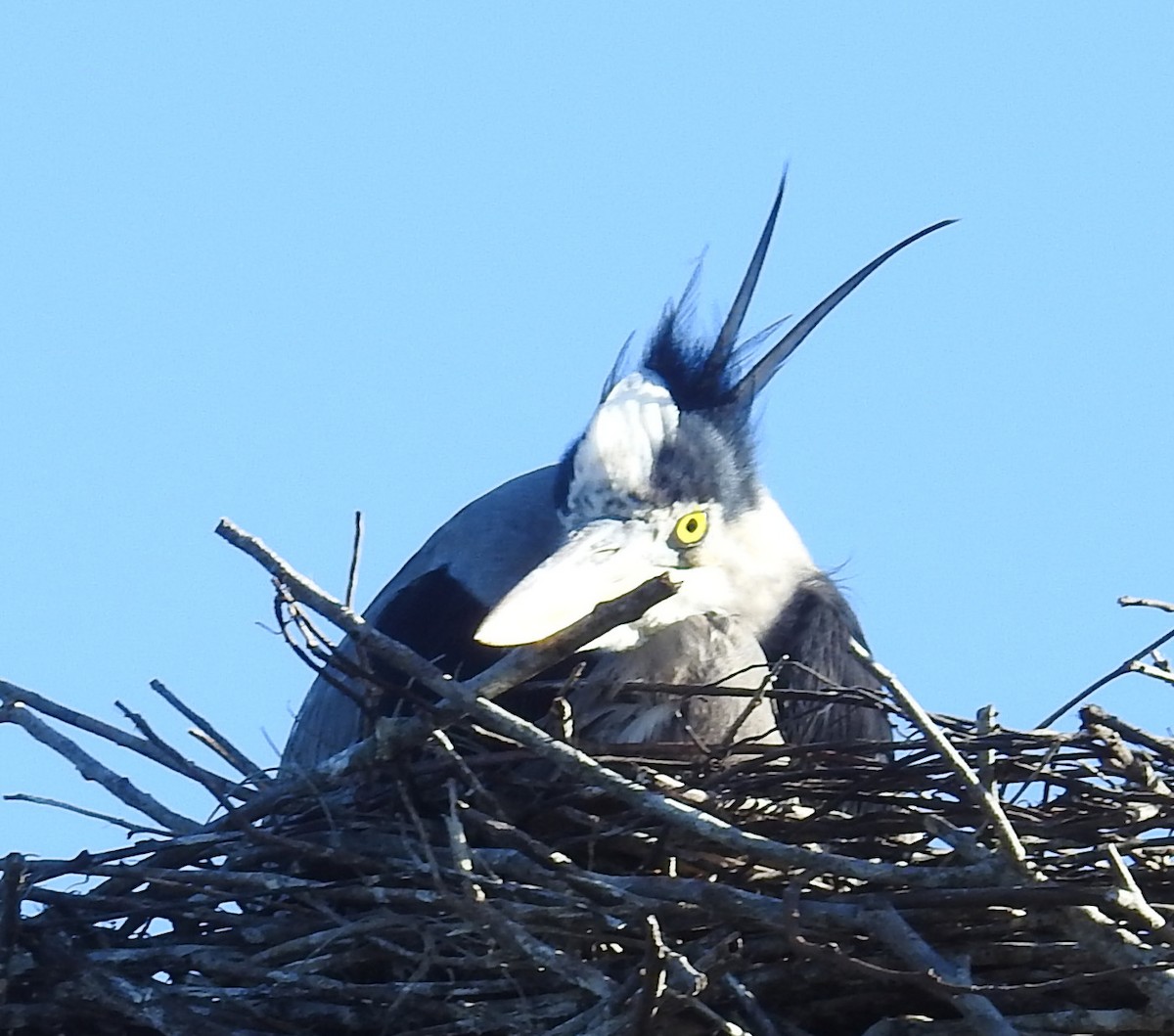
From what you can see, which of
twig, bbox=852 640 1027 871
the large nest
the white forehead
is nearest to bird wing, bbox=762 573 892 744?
the white forehead

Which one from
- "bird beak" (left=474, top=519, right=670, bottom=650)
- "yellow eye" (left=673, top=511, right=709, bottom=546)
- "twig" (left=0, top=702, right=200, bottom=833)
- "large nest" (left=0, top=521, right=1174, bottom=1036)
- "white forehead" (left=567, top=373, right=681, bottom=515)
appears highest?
"white forehead" (left=567, top=373, right=681, bottom=515)

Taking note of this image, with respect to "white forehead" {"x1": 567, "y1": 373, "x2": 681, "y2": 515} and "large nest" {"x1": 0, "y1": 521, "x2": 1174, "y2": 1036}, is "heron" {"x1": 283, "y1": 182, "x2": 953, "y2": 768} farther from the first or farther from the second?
"large nest" {"x1": 0, "y1": 521, "x2": 1174, "y2": 1036}

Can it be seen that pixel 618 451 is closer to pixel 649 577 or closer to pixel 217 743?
pixel 649 577

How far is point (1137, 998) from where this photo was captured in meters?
2.49

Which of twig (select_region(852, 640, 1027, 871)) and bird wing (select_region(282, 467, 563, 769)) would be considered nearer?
twig (select_region(852, 640, 1027, 871))

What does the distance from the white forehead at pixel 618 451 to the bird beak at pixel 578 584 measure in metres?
0.05


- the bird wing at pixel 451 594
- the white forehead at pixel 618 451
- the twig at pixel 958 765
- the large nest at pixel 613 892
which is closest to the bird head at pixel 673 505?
the white forehead at pixel 618 451

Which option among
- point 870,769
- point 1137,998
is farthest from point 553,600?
point 1137,998

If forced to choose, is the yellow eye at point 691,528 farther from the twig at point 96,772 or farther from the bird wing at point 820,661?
the twig at point 96,772

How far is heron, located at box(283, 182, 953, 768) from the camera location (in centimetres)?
339

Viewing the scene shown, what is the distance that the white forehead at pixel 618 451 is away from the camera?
3.52 metres

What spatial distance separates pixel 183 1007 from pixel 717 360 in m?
1.80

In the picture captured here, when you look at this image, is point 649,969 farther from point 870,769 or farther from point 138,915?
point 138,915

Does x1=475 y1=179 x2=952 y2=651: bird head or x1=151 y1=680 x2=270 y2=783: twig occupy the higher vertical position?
x1=475 y1=179 x2=952 y2=651: bird head
